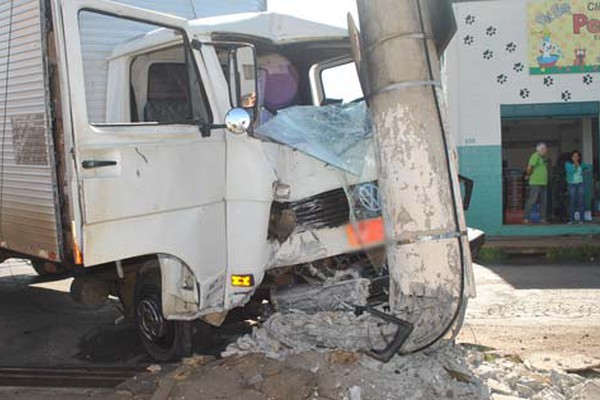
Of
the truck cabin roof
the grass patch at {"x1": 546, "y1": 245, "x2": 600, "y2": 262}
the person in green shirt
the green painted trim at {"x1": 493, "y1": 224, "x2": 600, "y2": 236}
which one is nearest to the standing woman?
the person in green shirt

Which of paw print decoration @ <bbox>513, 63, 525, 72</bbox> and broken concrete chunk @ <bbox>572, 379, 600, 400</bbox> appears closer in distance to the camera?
broken concrete chunk @ <bbox>572, 379, 600, 400</bbox>

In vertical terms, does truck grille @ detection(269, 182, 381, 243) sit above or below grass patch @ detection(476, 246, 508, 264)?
above

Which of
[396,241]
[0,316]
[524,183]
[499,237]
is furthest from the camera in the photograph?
[524,183]

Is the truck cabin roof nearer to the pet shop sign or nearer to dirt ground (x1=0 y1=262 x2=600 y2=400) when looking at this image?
dirt ground (x1=0 y1=262 x2=600 y2=400)

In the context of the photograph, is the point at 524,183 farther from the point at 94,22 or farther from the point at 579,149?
the point at 94,22

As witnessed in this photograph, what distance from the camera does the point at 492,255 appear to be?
1093cm

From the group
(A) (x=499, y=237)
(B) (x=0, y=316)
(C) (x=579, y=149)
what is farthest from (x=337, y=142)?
(C) (x=579, y=149)

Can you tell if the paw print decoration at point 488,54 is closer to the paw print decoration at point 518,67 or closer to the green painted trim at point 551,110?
the paw print decoration at point 518,67

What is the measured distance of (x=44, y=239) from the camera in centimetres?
466

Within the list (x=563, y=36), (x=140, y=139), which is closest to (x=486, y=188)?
(x=563, y=36)

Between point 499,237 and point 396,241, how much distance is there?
29.8 ft

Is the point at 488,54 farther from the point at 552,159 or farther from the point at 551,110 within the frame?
the point at 552,159

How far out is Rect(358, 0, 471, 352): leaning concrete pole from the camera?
12.7 ft

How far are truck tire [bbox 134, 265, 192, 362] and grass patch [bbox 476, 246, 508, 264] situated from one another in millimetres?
6906
